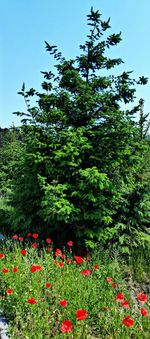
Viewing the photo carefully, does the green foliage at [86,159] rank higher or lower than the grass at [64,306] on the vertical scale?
higher

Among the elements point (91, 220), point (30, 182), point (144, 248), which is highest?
point (30, 182)

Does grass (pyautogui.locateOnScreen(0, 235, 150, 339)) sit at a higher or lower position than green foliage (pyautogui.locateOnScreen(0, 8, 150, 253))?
lower

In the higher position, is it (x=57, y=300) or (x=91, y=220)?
(x=91, y=220)

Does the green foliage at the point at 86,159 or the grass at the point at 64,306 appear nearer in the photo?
the grass at the point at 64,306

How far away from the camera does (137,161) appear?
227 inches

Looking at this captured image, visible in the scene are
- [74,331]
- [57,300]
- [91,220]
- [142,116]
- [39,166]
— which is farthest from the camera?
[142,116]

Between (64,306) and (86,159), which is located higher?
(86,159)

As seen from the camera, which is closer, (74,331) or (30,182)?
(74,331)

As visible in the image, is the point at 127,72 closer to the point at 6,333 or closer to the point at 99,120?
the point at 99,120

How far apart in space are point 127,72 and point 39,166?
2.46 meters

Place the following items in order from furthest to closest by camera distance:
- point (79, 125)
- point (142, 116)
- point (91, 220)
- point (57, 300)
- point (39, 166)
A: 1. point (142, 116)
2. point (79, 125)
3. point (39, 166)
4. point (91, 220)
5. point (57, 300)

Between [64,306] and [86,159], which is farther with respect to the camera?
[86,159]

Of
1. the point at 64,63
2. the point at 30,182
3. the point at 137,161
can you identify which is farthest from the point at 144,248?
the point at 64,63

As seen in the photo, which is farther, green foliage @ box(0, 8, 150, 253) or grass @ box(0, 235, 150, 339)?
green foliage @ box(0, 8, 150, 253)
